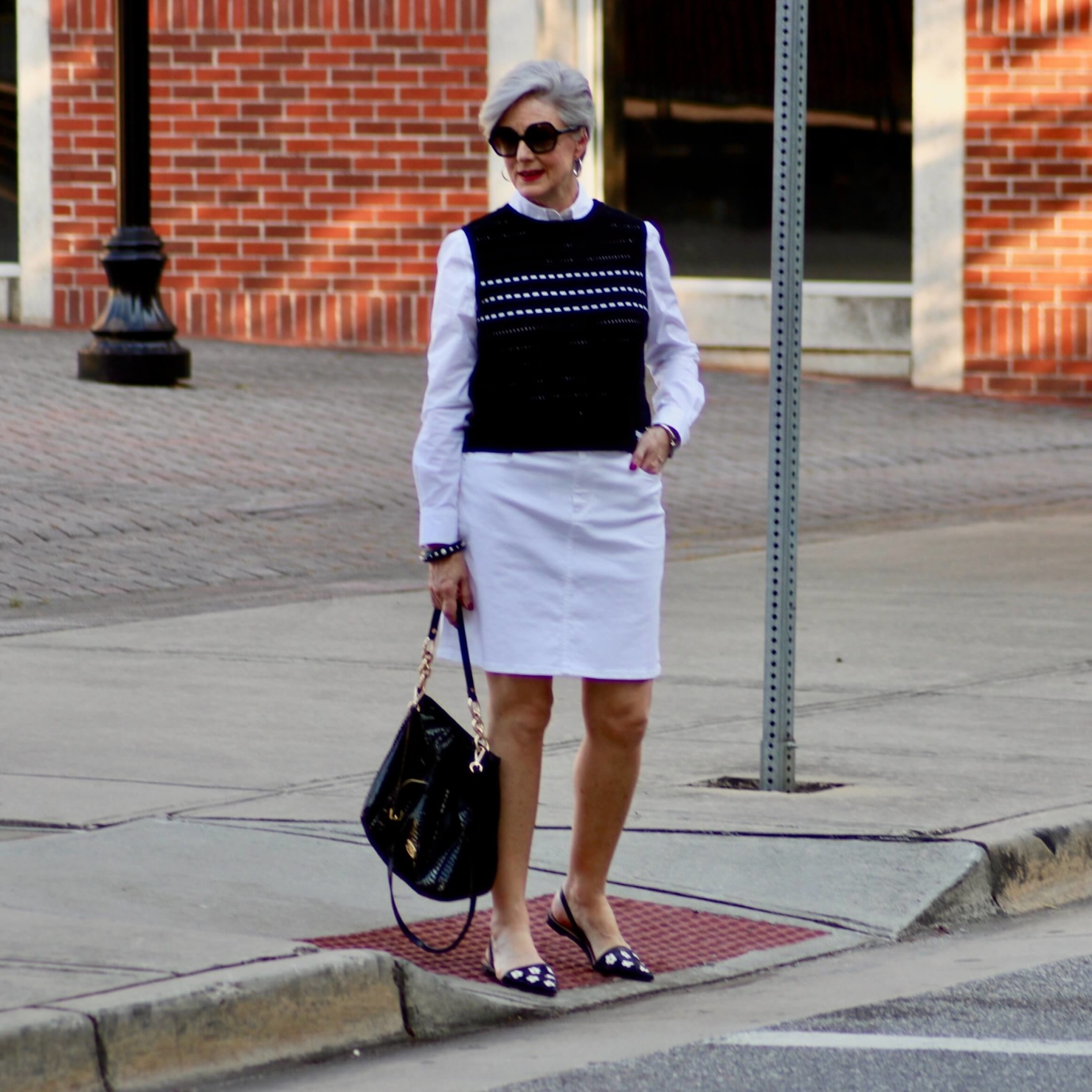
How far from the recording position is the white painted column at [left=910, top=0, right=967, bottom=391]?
59.9 ft

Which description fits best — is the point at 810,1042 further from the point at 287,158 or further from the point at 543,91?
the point at 287,158

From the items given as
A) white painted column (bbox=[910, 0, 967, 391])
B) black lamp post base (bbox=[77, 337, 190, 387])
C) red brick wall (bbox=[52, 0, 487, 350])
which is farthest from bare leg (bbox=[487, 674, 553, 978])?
red brick wall (bbox=[52, 0, 487, 350])

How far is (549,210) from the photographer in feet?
16.4

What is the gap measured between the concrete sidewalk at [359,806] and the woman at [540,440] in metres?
0.66

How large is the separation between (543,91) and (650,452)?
0.74 m

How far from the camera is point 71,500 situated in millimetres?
12281

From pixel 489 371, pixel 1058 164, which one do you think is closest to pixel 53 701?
pixel 489 371

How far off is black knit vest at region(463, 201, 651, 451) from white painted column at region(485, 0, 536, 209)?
1402 cm

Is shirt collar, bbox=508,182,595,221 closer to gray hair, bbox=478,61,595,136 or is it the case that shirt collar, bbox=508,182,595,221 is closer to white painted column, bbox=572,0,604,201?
gray hair, bbox=478,61,595,136

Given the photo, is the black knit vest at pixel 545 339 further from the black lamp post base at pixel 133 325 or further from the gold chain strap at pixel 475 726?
the black lamp post base at pixel 133 325

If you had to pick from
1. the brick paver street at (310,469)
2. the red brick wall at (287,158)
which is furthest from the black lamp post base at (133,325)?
the red brick wall at (287,158)

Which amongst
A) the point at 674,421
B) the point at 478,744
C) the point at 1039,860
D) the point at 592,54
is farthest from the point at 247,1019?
the point at 592,54

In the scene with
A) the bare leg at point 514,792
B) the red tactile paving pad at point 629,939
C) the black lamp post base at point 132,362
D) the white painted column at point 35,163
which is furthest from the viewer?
the white painted column at point 35,163

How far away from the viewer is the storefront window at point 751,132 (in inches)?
745
